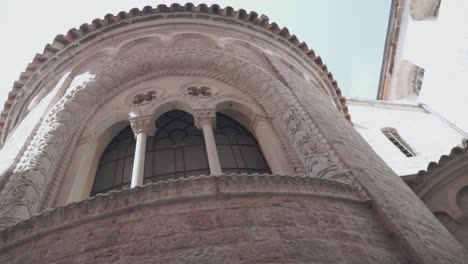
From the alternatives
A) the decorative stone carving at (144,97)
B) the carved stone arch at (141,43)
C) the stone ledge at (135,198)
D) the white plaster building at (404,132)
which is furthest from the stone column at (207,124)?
the white plaster building at (404,132)

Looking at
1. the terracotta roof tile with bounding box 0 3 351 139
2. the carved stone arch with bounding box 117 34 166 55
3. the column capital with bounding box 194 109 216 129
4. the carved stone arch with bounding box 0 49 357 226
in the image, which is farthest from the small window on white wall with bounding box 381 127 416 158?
the column capital with bounding box 194 109 216 129

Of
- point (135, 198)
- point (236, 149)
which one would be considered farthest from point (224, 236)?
point (236, 149)

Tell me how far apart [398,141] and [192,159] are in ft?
29.2

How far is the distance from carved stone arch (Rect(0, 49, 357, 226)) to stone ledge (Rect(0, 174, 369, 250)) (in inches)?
27.3

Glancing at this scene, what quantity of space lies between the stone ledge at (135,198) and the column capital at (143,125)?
222 centimetres

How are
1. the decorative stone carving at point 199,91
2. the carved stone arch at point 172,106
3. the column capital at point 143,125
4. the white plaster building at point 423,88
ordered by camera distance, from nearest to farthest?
the column capital at point 143,125 < the carved stone arch at point 172,106 < the decorative stone carving at point 199,91 < the white plaster building at point 423,88

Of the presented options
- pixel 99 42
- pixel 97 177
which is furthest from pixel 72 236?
pixel 99 42

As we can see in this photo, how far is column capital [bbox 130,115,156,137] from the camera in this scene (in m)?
5.55

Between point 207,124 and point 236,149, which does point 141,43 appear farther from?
point 236,149

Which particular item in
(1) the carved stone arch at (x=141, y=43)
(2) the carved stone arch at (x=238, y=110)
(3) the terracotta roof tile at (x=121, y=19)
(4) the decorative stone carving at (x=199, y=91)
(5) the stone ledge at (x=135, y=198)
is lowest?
(5) the stone ledge at (x=135, y=198)

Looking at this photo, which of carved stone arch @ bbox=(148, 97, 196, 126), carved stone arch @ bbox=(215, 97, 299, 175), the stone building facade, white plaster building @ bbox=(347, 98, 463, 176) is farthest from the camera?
white plaster building @ bbox=(347, 98, 463, 176)

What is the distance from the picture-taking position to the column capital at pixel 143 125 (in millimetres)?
5551

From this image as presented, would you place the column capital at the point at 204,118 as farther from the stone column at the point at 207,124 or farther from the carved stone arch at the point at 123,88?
the carved stone arch at the point at 123,88

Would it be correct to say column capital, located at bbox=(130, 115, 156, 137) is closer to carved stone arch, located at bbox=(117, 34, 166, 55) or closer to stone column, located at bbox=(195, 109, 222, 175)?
stone column, located at bbox=(195, 109, 222, 175)
